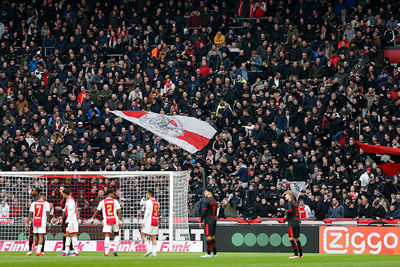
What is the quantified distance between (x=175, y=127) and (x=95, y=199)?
3.66 m

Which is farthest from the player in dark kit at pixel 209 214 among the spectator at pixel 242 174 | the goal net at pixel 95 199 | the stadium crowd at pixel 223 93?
the spectator at pixel 242 174

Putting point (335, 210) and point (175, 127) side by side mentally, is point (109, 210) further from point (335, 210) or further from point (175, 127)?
point (335, 210)

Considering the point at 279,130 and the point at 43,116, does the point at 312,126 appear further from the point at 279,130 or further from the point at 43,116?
the point at 43,116

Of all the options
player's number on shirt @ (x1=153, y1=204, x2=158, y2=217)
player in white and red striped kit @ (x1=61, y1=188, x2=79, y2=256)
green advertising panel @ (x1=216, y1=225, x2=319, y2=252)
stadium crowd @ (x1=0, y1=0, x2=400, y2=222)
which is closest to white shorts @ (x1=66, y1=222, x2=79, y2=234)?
player in white and red striped kit @ (x1=61, y1=188, x2=79, y2=256)

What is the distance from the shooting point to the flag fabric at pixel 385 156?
880 inches

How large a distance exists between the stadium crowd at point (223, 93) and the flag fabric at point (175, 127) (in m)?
2.03

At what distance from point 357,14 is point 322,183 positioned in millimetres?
9276

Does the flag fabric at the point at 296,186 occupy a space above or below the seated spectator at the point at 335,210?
above

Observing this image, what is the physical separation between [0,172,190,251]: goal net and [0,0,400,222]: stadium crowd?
0.19 meters

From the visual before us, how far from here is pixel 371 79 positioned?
3120 centimetres

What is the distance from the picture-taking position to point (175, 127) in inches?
1081

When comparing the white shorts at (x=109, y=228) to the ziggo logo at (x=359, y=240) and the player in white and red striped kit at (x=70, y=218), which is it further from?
the ziggo logo at (x=359, y=240)

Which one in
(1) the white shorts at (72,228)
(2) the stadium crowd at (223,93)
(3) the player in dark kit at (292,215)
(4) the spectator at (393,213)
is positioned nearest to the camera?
(3) the player in dark kit at (292,215)

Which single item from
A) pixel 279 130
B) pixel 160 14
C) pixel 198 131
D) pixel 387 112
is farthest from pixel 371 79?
pixel 160 14
